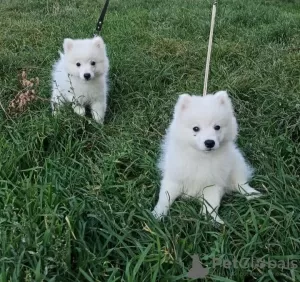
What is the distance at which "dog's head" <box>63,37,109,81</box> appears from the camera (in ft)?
15.3

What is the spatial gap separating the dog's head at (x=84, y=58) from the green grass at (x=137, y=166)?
46 cm

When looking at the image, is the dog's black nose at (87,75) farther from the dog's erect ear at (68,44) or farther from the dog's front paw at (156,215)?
the dog's front paw at (156,215)

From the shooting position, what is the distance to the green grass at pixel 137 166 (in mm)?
2609

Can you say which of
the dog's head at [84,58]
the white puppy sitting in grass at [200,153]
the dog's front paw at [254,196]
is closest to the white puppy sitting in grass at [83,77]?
the dog's head at [84,58]

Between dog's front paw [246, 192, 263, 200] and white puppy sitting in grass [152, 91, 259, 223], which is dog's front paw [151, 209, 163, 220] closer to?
white puppy sitting in grass [152, 91, 259, 223]

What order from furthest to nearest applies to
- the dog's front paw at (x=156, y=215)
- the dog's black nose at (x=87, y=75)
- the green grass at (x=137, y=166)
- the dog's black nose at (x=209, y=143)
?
the dog's black nose at (x=87, y=75) < the dog's front paw at (x=156, y=215) < the dog's black nose at (x=209, y=143) < the green grass at (x=137, y=166)

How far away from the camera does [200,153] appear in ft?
10.1

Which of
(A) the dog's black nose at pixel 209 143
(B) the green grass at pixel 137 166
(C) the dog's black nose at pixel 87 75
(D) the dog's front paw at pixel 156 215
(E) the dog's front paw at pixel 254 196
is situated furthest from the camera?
(C) the dog's black nose at pixel 87 75

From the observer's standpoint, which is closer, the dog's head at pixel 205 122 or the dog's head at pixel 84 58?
the dog's head at pixel 205 122

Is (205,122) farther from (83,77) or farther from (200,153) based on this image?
(83,77)

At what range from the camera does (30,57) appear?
6117mm

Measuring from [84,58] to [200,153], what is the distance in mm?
2023

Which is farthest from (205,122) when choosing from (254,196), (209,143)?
(254,196)

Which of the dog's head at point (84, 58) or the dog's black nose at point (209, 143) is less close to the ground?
the dog's black nose at point (209, 143)
